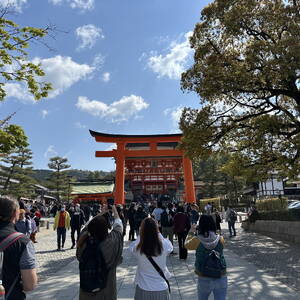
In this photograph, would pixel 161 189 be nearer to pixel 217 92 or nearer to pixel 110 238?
pixel 217 92

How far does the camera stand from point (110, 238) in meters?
2.92

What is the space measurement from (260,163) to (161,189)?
30383 millimetres

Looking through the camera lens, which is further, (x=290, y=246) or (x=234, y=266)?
(x=290, y=246)

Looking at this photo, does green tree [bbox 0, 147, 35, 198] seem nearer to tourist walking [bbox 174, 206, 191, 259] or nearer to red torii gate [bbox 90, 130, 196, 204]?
red torii gate [bbox 90, 130, 196, 204]

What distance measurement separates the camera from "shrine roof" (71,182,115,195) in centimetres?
3403

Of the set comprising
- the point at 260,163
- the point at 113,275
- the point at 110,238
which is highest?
the point at 260,163

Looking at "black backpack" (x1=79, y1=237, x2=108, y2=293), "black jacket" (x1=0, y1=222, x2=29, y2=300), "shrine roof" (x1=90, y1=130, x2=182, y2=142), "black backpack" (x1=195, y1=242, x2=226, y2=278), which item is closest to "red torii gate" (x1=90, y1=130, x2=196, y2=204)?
"shrine roof" (x1=90, y1=130, x2=182, y2=142)

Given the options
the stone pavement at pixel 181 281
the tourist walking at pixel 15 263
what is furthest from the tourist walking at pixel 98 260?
the stone pavement at pixel 181 281

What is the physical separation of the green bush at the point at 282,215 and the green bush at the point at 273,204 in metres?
0.66

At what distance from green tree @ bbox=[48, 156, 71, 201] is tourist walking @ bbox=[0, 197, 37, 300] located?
97.4ft

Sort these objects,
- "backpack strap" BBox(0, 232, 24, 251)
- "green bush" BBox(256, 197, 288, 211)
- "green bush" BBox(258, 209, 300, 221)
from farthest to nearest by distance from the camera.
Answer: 1. "green bush" BBox(256, 197, 288, 211)
2. "green bush" BBox(258, 209, 300, 221)
3. "backpack strap" BBox(0, 232, 24, 251)

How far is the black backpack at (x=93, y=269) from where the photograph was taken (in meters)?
2.76

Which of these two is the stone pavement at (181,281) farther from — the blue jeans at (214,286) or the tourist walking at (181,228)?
the blue jeans at (214,286)

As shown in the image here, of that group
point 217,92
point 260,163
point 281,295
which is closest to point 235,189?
point 260,163
